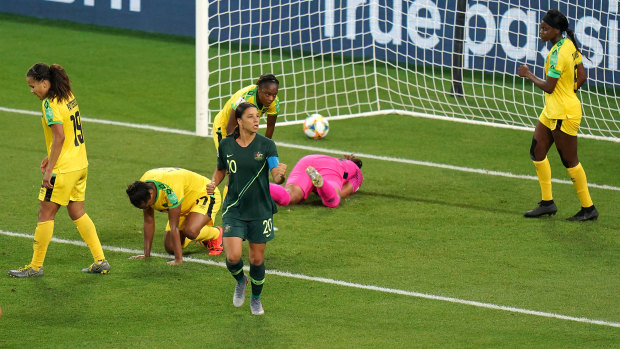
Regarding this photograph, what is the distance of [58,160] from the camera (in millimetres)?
8609

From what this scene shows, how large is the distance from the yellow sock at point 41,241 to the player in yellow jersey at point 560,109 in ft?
14.8

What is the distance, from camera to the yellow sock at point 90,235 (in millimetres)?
8852

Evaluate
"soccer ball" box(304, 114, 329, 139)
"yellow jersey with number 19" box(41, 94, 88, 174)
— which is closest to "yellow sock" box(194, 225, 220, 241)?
"yellow jersey with number 19" box(41, 94, 88, 174)

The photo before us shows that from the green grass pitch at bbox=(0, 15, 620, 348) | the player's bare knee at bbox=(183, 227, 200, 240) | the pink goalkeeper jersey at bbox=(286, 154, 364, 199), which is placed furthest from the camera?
the pink goalkeeper jersey at bbox=(286, 154, 364, 199)

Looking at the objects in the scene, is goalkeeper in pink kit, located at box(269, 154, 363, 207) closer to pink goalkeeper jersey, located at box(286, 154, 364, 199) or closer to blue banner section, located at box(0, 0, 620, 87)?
pink goalkeeper jersey, located at box(286, 154, 364, 199)

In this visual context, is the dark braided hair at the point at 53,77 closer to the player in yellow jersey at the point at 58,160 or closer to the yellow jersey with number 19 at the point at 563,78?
the player in yellow jersey at the point at 58,160

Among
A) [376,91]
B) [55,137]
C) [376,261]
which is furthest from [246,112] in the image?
[376,91]

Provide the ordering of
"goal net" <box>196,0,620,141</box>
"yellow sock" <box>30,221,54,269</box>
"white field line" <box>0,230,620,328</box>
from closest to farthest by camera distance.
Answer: "white field line" <box>0,230,620,328</box> → "yellow sock" <box>30,221,54,269</box> → "goal net" <box>196,0,620,141</box>

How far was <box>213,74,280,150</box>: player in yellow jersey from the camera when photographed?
31.7 ft

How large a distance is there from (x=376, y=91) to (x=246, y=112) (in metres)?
8.59

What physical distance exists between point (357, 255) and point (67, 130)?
277 cm

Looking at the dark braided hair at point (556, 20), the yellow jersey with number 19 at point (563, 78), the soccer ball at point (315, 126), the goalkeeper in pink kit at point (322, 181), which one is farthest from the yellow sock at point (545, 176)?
→ the soccer ball at point (315, 126)

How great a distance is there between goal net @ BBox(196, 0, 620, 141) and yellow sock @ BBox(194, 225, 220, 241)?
15.3 ft

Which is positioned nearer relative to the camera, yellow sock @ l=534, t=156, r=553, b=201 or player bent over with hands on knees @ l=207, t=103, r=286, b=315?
player bent over with hands on knees @ l=207, t=103, r=286, b=315
